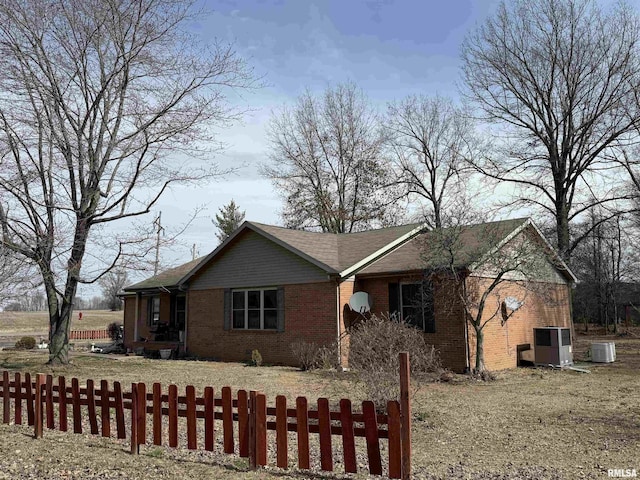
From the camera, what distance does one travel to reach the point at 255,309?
19453 mm

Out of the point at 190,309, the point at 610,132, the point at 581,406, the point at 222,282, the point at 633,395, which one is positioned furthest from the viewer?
the point at 610,132

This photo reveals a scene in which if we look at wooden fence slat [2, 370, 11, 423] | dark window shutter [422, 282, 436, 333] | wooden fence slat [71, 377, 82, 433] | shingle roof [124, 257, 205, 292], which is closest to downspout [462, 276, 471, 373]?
dark window shutter [422, 282, 436, 333]

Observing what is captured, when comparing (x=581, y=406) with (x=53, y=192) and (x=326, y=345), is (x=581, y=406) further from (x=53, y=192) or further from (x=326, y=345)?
(x=53, y=192)

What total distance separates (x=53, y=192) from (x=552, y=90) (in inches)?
993

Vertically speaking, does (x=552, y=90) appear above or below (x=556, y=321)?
above

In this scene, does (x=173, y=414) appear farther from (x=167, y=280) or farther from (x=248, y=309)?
(x=167, y=280)

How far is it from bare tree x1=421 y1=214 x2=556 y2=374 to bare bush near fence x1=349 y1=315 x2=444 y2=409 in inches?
151

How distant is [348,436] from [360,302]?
11.4 m

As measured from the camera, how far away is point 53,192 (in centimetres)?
1623

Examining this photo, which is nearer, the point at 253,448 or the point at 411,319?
the point at 253,448

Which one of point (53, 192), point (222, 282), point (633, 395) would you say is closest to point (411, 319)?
point (633, 395)

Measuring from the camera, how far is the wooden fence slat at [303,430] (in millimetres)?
5621

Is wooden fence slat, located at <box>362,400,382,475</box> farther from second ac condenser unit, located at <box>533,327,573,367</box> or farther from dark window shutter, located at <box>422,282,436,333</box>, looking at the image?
second ac condenser unit, located at <box>533,327,573,367</box>

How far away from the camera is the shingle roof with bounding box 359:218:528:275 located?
14.9 meters
